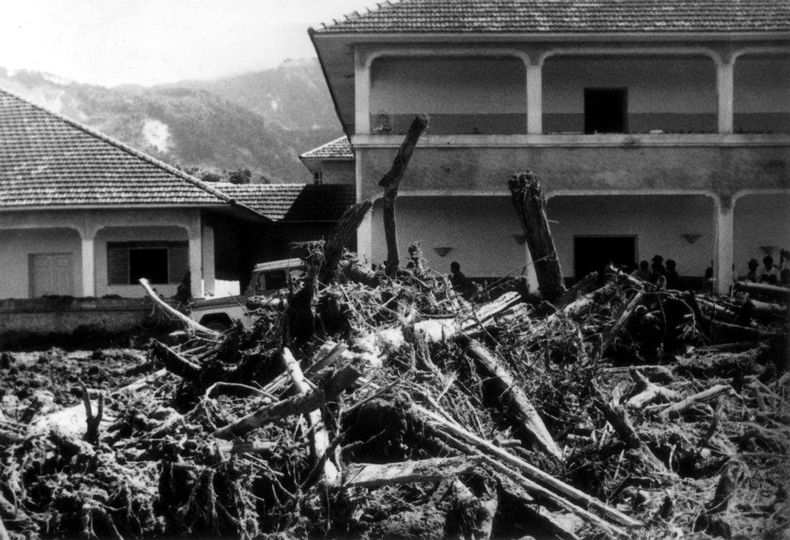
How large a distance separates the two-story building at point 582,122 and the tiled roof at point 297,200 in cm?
507

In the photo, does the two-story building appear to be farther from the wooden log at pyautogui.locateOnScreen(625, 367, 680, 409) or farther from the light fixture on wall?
the wooden log at pyautogui.locateOnScreen(625, 367, 680, 409)

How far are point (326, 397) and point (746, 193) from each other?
14.5m

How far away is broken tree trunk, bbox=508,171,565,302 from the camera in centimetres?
932

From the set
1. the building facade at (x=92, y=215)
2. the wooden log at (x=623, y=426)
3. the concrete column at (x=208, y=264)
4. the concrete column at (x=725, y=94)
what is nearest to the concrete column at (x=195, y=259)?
the building facade at (x=92, y=215)

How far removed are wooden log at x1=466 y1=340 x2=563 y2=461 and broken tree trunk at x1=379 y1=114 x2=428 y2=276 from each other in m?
1.91

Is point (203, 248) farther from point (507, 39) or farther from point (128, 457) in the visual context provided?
point (128, 457)

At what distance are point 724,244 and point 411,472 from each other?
13748mm

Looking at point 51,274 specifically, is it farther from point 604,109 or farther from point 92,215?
point 604,109

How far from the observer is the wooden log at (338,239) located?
25.0ft

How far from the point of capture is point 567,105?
1931 cm

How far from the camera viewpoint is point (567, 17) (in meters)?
18.0

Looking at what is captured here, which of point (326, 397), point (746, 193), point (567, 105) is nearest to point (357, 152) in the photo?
point (567, 105)

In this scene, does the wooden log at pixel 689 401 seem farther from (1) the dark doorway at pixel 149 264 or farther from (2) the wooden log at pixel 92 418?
(1) the dark doorway at pixel 149 264

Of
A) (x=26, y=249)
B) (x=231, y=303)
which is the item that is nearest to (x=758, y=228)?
(x=231, y=303)
